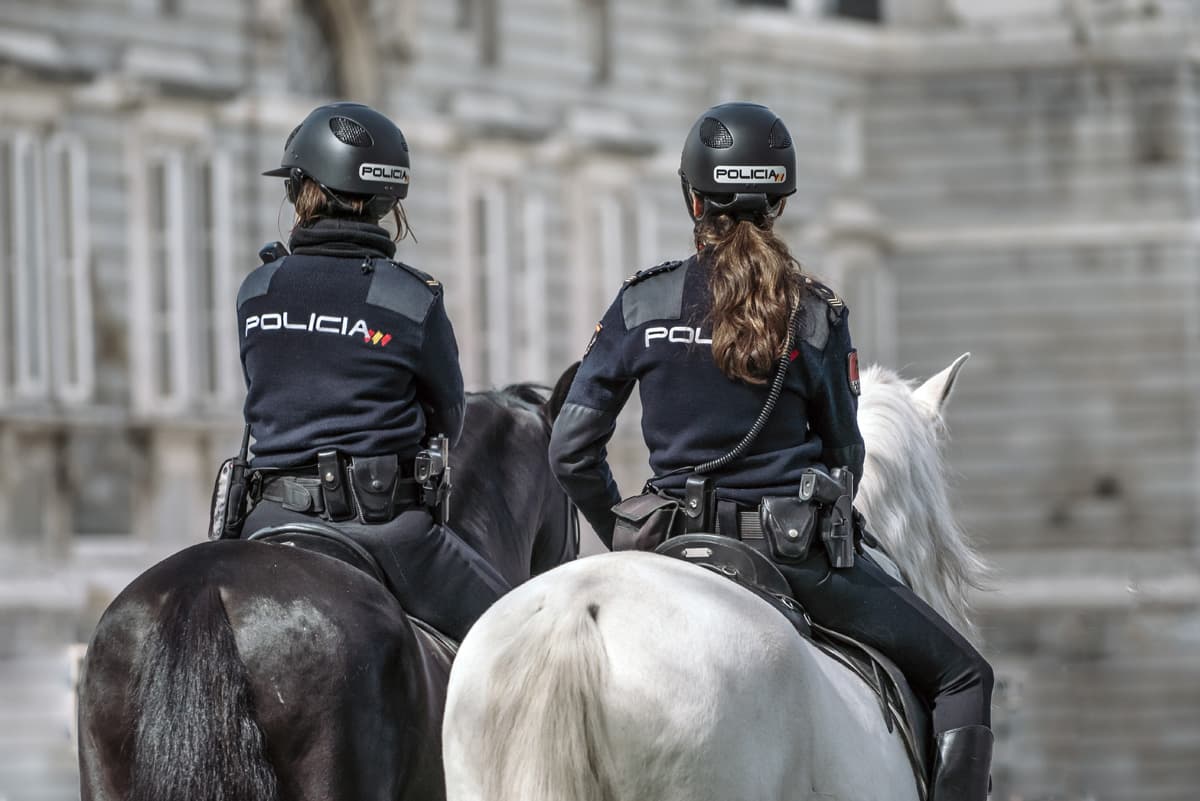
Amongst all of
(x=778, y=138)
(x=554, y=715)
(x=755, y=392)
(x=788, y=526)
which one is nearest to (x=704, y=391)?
(x=755, y=392)

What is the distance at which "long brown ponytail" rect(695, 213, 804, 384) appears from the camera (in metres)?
4.72

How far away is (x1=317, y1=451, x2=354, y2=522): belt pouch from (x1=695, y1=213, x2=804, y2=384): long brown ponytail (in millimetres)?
981

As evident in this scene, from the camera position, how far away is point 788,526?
4.71m

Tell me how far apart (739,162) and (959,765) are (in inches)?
52.4

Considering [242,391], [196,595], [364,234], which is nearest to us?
[196,595]

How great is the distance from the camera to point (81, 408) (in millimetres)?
17016

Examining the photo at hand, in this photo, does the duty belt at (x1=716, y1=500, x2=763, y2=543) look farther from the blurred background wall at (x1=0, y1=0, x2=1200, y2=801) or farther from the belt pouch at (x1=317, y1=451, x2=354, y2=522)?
the blurred background wall at (x1=0, y1=0, x2=1200, y2=801)

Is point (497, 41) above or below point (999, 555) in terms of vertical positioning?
above

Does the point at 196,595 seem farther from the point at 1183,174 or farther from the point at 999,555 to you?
the point at 1183,174

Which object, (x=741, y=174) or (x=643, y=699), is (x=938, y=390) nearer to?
(x=741, y=174)

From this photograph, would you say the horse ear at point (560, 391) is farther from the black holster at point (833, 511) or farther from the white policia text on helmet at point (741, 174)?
the black holster at point (833, 511)

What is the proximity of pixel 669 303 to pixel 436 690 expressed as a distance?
98 cm

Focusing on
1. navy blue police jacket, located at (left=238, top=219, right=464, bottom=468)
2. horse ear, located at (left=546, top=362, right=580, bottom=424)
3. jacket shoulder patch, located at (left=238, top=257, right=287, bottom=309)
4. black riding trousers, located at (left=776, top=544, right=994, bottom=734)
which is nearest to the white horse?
black riding trousers, located at (left=776, top=544, right=994, bottom=734)

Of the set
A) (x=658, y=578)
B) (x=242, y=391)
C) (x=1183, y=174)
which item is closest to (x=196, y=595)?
(x=658, y=578)
